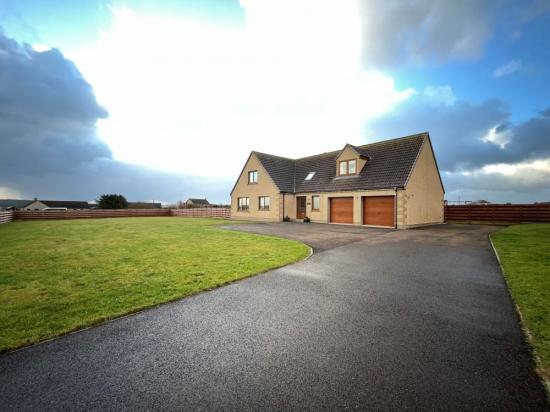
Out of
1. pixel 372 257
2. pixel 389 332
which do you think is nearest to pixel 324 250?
pixel 372 257

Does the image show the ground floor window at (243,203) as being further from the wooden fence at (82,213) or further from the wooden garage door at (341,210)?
the wooden fence at (82,213)

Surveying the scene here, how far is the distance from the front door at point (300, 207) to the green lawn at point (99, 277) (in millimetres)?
17027

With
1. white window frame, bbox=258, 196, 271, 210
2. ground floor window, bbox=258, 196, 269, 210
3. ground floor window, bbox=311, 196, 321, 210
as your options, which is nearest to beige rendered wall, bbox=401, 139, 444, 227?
ground floor window, bbox=311, 196, 321, 210

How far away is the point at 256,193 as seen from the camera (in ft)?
102

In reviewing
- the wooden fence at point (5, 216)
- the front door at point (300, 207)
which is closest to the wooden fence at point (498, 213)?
the front door at point (300, 207)

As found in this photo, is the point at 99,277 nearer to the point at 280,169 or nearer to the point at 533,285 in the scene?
the point at 533,285

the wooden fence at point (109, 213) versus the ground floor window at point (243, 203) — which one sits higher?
the ground floor window at point (243, 203)

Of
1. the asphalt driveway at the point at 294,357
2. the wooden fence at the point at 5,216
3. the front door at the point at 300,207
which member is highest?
the front door at the point at 300,207

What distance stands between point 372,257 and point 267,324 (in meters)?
6.08

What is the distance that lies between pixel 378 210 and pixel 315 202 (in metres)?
7.04

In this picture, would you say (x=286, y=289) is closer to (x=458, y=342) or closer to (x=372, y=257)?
(x=458, y=342)

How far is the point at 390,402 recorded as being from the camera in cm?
252

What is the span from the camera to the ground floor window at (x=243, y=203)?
3262 centimetres

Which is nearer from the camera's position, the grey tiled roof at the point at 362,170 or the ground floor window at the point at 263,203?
the grey tiled roof at the point at 362,170
